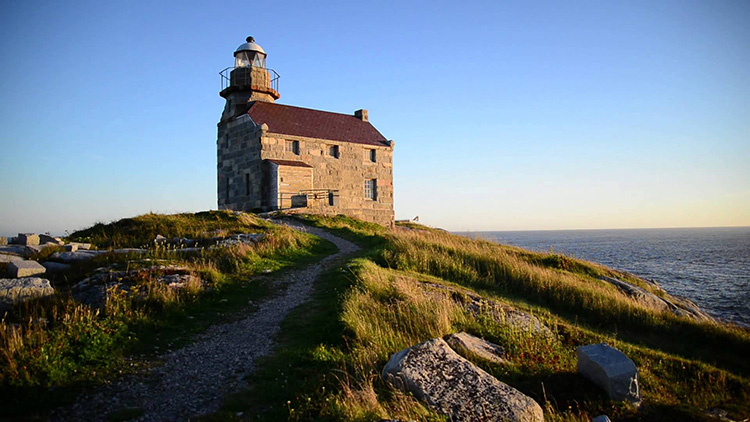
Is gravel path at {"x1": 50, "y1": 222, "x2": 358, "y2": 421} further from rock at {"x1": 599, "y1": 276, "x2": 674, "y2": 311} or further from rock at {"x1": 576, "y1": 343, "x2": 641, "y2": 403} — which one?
rock at {"x1": 599, "y1": 276, "x2": 674, "y2": 311}

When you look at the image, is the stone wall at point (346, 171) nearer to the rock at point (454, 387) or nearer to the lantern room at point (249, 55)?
the lantern room at point (249, 55)

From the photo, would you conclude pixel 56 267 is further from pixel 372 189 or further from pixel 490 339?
pixel 372 189

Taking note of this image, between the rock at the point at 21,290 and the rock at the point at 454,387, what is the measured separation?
7.27 meters

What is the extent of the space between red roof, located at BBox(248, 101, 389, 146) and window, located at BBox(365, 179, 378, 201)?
10.4 feet

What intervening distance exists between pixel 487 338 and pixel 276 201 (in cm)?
2274

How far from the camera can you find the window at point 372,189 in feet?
118

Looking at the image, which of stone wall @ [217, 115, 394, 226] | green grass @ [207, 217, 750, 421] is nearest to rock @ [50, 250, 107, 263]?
green grass @ [207, 217, 750, 421]

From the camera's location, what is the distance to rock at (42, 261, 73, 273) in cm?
1103

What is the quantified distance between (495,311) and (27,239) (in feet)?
52.0

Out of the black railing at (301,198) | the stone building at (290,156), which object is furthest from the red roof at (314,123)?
the black railing at (301,198)

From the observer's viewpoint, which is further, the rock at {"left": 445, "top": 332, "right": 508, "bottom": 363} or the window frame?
the window frame

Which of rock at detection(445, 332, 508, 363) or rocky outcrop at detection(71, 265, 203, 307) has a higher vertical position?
rocky outcrop at detection(71, 265, 203, 307)

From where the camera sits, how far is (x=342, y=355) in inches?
262

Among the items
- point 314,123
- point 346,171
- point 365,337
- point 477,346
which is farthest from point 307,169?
point 477,346
